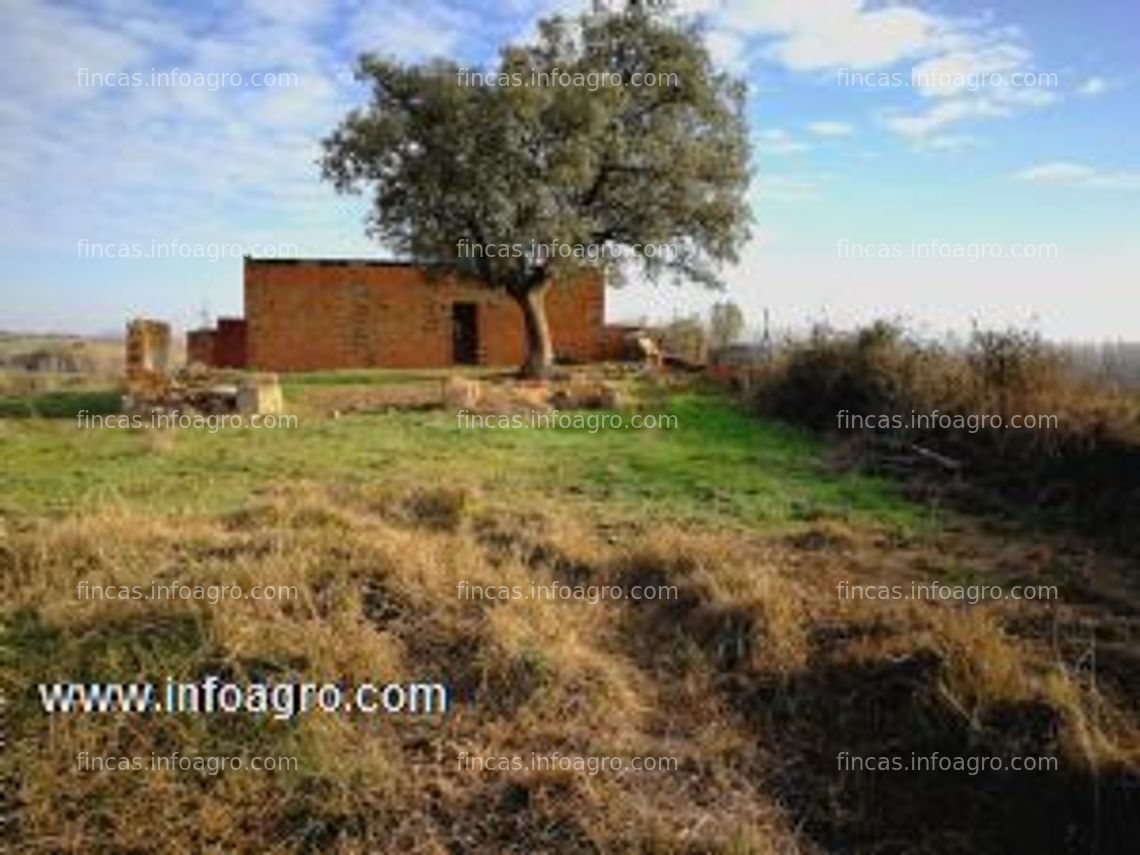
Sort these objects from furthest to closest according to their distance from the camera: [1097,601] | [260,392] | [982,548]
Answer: [260,392] < [982,548] < [1097,601]

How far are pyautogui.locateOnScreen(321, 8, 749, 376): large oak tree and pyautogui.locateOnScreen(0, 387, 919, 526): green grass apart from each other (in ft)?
25.5

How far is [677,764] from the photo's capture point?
6.31 m

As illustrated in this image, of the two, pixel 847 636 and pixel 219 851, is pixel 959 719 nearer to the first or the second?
pixel 847 636

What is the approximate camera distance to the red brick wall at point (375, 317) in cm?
3297

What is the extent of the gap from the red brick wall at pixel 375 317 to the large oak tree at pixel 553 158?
6724 millimetres

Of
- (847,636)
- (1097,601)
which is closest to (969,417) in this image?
(1097,601)

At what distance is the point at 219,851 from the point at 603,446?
10.9m

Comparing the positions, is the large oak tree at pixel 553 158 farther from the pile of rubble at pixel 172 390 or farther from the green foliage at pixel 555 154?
the pile of rubble at pixel 172 390

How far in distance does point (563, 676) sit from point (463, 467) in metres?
6.91

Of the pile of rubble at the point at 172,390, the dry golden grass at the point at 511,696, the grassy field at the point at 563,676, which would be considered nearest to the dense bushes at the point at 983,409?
the grassy field at the point at 563,676

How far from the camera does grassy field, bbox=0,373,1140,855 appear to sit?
5.80m

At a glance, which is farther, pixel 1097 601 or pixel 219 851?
pixel 1097 601

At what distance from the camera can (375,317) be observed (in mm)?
33594

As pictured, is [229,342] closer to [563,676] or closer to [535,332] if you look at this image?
[535,332]
